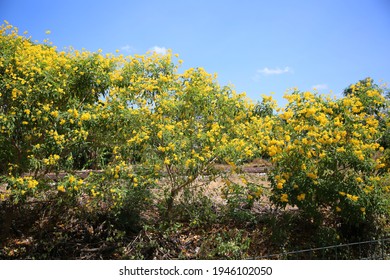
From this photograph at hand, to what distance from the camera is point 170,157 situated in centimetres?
493

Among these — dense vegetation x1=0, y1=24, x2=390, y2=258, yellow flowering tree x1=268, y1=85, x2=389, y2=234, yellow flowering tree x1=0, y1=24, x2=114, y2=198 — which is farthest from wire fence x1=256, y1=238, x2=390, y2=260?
yellow flowering tree x1=0, y1=24, x2=114, y2=198

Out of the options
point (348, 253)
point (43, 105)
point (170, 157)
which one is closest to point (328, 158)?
point (348, 253)

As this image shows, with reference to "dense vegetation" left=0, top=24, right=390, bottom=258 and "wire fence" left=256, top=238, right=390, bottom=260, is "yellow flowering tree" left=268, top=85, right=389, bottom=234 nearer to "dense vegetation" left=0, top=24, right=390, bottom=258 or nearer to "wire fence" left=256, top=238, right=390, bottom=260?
"dense vegetation" left=0, top=24, right=390, bottom=258

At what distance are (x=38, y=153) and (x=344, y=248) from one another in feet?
Result: 13.7

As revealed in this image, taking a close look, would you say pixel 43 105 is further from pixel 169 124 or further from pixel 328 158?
pixel 328 158

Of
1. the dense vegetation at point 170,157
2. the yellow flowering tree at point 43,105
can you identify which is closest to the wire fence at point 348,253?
the dense vegetation at point 170,157

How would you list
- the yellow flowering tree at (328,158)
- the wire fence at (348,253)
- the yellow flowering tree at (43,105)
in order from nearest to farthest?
the yellow flowering tree at (43,105) < the yellow flowering tree at (328,158) < the wire fence at (348,253)

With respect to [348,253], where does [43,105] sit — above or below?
above

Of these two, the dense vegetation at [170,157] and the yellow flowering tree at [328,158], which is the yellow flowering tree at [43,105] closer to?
the dense vegetation at [170,157]

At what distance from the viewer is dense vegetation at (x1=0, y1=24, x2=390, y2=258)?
483 centimetres

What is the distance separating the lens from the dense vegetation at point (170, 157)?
190 inches

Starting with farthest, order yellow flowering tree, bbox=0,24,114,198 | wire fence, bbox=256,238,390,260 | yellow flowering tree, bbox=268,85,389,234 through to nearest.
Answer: wire fence, bbox=256,238,390,260, yellow flowering tree, bbox=268,85,389,234, yellow flowering tree, bbox=0,24,114,198

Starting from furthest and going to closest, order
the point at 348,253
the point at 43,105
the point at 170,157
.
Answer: the point at 348,253, the point at 170,157, the point at 43,105
